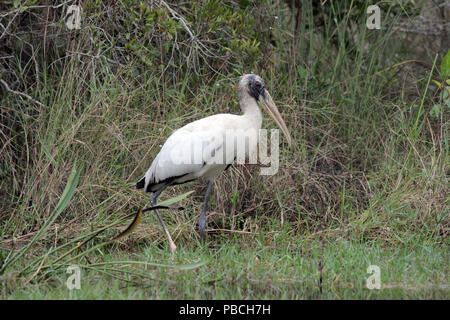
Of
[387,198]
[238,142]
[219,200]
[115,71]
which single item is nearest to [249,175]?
[219,200]

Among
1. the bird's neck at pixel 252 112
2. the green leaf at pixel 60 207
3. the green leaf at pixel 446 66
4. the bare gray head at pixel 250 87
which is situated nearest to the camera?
the green leaf at pixel 60 207

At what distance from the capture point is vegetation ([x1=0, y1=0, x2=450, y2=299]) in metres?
4.66

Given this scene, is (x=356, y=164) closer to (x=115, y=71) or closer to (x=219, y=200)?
(x=219, y=200)

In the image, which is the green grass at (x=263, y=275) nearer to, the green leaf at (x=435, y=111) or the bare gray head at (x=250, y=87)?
the bare gray head at (x=250, y=87)

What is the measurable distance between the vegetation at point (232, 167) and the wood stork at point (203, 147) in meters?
0.42

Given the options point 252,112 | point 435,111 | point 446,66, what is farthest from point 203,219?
point 446,66

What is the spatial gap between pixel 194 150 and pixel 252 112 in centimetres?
54

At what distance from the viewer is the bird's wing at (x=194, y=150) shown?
4945 mm

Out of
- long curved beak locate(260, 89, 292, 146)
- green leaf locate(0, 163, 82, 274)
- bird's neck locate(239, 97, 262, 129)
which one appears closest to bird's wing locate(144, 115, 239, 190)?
bird's neck locate(239, 97, 262, 129)

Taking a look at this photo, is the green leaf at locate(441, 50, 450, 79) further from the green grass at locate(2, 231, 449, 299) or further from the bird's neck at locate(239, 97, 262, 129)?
the bird's neck at locate(239, 97, 262, 129)

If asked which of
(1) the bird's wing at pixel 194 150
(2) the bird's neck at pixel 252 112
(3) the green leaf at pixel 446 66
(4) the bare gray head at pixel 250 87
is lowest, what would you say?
(1) the bird's wing at pixel 194 150

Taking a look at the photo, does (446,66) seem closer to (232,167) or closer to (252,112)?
(252,112)

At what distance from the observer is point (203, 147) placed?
4.96m

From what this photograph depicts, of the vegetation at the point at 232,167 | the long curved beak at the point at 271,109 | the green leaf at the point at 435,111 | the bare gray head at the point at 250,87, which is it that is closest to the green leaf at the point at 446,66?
the vegetation at the point at 232,167
